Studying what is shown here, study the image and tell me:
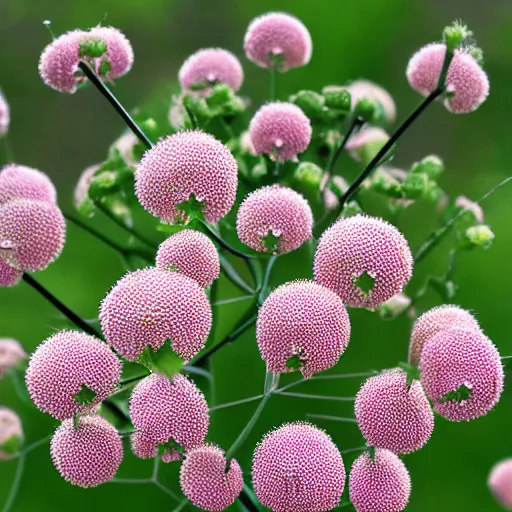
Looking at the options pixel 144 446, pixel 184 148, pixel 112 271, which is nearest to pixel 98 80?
pixel 184 148

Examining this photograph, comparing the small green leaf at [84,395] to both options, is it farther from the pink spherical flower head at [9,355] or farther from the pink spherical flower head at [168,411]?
the pink spherical flower head at [9,355]

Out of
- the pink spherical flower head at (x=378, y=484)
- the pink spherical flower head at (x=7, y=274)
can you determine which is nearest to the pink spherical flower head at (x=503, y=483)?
the pink spherical flower head at (x=378, y=484)

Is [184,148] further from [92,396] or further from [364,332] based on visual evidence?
[364,332]

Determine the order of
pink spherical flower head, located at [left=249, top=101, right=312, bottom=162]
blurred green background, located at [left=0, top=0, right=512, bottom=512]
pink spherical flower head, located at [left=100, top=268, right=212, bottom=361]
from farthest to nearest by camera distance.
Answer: blurred green background, located at [left=0, top=0, right=512, bottom=512] → pink spherical flower head, located at [left=249, top=101, right=312, bottom=162] → pink spherical flower head, located at [left=100, top=268, right=212, bottom=361]

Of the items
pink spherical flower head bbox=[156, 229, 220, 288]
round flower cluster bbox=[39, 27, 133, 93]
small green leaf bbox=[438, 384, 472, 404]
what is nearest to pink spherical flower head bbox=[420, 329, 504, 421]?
small green leaf bbox=[438, 384, 472, 404]

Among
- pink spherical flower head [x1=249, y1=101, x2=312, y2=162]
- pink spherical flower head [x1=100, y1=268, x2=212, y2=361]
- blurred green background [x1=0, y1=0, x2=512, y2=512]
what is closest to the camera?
pink spherical flower head [x1=100, y1=268, x2=212, y2=361]

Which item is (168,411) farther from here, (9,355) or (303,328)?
(9,355)

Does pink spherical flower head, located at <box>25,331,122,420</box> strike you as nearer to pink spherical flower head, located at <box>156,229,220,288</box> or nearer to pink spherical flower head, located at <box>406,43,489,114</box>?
pink spherical flower head, located at <box>156,229,220,288</box>
